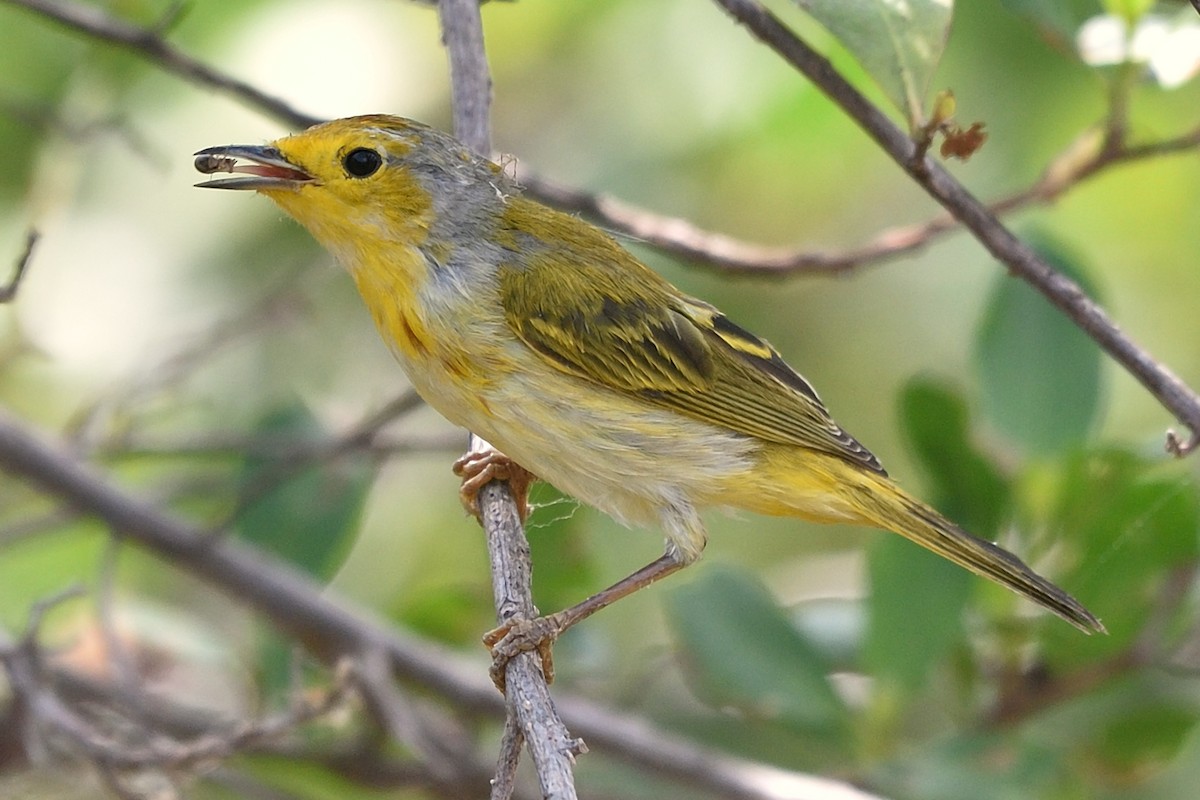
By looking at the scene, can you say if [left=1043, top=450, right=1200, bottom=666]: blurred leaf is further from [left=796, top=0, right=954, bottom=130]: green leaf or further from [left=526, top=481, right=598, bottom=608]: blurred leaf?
[left=796, top=0, right=954, bottom=130]: green leaf

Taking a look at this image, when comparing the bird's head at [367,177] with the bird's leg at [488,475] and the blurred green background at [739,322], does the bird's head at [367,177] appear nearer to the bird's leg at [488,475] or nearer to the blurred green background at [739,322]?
the bird's leg at [488,475]

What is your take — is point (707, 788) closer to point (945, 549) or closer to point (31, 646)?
point (945, 549)

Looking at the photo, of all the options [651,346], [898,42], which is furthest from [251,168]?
[898,42]

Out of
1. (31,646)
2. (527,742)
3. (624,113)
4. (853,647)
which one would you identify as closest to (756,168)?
(624,113)

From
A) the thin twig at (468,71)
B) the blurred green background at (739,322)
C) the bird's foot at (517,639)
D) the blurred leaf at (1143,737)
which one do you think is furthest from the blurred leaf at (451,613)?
the blurred leaf at (1143,737)

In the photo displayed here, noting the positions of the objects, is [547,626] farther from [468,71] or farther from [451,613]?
[451,613]

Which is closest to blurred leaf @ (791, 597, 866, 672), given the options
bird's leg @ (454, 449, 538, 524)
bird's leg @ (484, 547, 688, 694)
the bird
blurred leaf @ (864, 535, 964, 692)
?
blurred leaf @ (864, 535, 964, 692)
